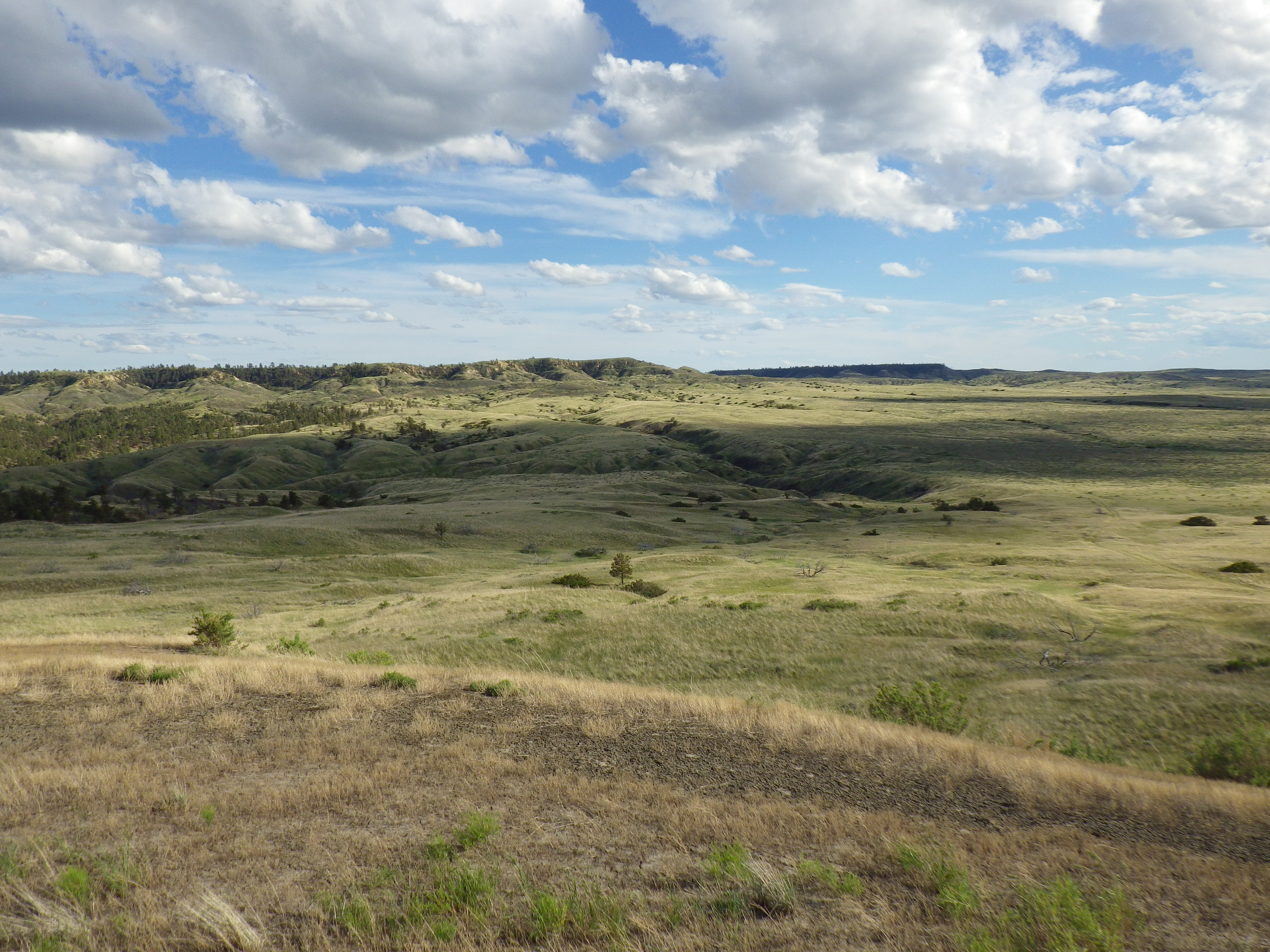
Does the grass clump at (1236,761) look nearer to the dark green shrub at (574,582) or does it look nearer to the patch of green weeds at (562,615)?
the patch of green weeds at (562,615)

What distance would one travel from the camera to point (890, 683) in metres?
23.8

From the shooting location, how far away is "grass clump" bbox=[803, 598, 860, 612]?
3397cm

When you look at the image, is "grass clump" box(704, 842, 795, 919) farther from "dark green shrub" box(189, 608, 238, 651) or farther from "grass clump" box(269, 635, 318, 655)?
"dark green shrub" box(189, 608, 238, 651)

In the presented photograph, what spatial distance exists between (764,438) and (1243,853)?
17045 cm

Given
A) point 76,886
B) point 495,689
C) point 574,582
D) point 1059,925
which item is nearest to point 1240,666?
point 1059,925

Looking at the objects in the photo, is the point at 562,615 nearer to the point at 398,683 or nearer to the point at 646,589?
the point at 646,589

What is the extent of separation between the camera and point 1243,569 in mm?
44719

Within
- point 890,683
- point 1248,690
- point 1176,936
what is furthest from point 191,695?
point 1248,690

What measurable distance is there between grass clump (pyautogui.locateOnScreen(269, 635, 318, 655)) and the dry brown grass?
915 cm

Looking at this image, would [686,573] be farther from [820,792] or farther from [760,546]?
[820,792]

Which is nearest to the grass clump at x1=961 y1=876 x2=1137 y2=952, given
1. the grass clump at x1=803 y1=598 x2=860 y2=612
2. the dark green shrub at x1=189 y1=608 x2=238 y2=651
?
the dark green shrub at x1=189 y1=608 x2=238 y2=651

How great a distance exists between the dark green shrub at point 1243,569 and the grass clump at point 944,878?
49.0 metres

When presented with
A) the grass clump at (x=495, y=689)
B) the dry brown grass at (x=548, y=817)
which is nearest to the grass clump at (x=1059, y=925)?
the dry brown grass at (x=548, y=817)

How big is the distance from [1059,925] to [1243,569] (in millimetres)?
51056
